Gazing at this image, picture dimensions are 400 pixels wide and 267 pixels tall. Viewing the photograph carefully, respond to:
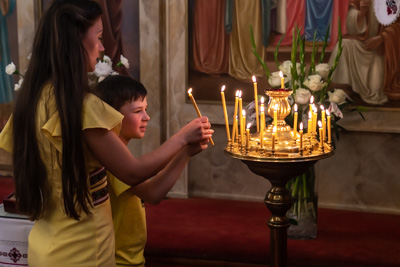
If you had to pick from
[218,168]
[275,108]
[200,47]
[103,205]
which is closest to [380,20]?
[200,47]

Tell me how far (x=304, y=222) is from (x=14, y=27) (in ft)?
10.7

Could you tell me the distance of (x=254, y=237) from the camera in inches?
175

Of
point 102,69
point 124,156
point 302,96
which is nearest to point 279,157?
point 124,156

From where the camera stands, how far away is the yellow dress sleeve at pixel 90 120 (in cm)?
205

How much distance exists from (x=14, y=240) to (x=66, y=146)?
6.17ft

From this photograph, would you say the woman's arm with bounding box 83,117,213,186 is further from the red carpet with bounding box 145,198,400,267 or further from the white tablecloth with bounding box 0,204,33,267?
the red carpet with bounding box 145,198,400,267

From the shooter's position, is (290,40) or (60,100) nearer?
(60,100)

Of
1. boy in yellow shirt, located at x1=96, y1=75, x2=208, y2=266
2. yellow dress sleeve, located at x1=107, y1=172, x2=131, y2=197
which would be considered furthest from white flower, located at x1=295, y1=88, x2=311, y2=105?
yellow dress sleeve, located at x1=107, y1=172, x2=131, y2=197

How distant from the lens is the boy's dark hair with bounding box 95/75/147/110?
267 cm

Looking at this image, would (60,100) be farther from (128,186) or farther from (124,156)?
(128,186)

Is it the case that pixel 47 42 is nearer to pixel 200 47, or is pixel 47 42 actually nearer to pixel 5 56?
pixel 200 47

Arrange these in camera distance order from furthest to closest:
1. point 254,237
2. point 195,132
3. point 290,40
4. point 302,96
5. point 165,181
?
point 290,40 → point 254,237 → point 302,96 → point 165,181 → point 195,132

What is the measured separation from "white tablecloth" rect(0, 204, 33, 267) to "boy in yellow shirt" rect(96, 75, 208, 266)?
118 cm

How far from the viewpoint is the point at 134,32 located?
17.8 feet
